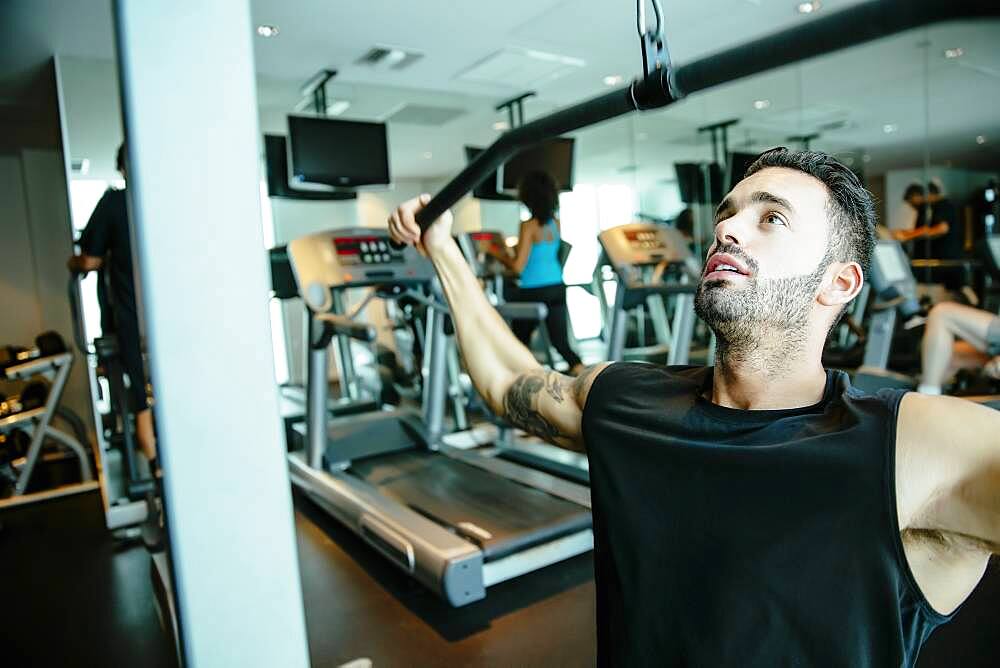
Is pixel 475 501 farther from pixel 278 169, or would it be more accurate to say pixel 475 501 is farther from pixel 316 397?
pixel 278 169

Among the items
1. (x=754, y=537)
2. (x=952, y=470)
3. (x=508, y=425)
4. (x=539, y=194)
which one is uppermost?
(x=539, y=194)

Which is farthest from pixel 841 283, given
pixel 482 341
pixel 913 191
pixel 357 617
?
pixel 913 191

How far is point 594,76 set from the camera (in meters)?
5.32

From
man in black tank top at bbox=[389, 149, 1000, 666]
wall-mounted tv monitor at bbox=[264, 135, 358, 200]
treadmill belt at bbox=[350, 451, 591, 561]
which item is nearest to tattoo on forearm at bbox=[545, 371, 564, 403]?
man in black tank top at bbox=[389, 149, 1000, 666]

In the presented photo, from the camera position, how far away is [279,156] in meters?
5.01

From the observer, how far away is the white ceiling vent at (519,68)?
15.7 feet

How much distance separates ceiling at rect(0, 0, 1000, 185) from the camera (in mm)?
3818

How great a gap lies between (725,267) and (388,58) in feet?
14.5

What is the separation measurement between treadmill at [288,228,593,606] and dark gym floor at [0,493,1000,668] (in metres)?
0.11

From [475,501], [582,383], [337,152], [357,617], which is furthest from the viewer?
[337,152]

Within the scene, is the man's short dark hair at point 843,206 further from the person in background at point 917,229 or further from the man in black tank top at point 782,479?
the person in background at point 917,229

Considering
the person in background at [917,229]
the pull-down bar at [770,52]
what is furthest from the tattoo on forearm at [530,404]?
the person in background at [917,229]

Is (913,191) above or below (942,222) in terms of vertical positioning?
above

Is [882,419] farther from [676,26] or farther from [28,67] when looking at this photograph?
[28,67]
